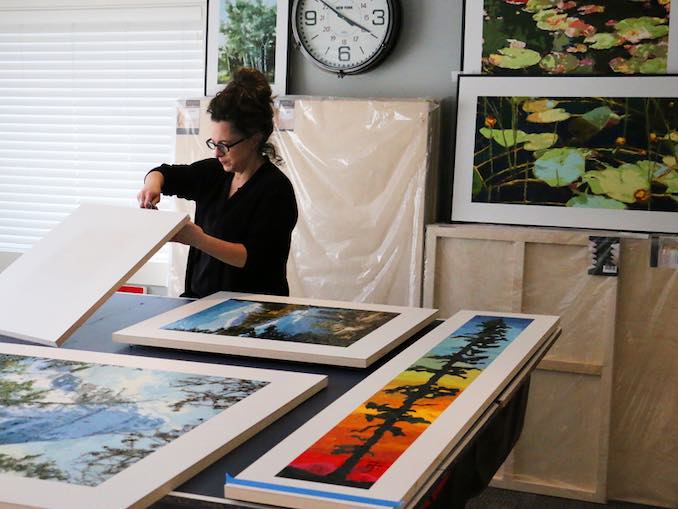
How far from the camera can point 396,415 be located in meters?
1.31

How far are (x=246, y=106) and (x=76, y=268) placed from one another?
2.49 feet

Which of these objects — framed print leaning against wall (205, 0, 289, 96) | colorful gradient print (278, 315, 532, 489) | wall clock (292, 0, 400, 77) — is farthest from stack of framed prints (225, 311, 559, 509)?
framed print leaning against wall (205, 0, 289, 96)

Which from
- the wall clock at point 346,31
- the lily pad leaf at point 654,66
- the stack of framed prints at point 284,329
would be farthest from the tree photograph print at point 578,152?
the stack of framed prints at point 284,329

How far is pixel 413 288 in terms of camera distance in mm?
3449

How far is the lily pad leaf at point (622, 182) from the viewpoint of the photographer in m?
3.29

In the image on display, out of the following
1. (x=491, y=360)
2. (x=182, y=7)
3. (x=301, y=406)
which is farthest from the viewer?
(x=182, y=7)

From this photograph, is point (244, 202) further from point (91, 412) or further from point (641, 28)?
point (641, 28)

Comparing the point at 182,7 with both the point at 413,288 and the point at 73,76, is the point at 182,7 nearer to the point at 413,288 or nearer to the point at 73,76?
the point at 73,76

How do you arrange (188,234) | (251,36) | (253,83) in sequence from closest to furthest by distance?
(188,234) < (253,83) < (251,36)

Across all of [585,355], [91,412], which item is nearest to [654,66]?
[585,355]

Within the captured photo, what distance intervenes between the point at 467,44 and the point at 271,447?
8.36ft

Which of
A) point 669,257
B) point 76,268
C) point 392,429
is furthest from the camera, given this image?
point 669,257

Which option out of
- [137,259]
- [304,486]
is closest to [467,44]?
[137,259]

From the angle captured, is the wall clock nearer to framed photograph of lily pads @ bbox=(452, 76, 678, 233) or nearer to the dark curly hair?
framed photograph of lily pads @ bbox=(452, 76, 678, 233)
